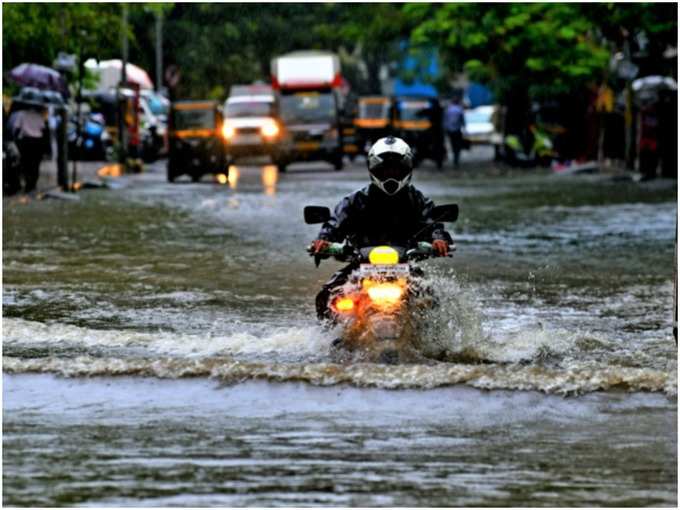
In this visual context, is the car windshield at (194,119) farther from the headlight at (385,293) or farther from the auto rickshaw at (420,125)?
the headlight at (385,293)

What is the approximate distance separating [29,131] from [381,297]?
71.0 ft

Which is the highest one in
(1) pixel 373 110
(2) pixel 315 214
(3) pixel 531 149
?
(2) pixel 315 214

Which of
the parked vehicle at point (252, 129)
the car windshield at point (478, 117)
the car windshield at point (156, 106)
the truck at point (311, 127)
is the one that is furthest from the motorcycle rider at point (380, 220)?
the car windshield at point (478, 117)

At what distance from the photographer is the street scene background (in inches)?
322

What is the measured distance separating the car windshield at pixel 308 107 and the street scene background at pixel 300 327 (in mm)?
3609

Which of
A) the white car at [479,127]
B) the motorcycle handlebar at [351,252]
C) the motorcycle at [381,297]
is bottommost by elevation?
the white car at [479,127]

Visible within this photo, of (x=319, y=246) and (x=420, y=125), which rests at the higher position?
(x=319, y=246)

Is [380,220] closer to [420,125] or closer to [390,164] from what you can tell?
[390,164]

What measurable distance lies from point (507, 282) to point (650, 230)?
7331 mm

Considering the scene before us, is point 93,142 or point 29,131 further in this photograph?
point 93,142

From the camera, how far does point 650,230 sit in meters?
24.3

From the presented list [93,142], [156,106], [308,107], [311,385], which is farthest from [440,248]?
[156,106]

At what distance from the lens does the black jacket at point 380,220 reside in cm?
1158

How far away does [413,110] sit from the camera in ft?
180
